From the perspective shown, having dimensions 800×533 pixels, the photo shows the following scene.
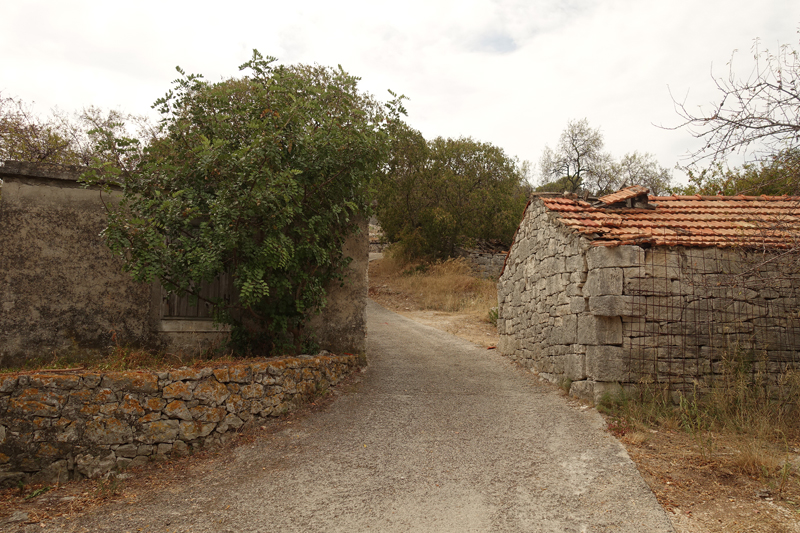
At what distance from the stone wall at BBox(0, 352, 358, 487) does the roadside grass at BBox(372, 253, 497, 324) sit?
35.3 ft

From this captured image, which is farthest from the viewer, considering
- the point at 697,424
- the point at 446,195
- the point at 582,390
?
the point at 446,195

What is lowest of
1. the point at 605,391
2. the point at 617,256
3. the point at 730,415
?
the point at 730,415

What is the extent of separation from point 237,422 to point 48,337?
3.27 metres

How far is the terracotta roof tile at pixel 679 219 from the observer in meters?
6.93

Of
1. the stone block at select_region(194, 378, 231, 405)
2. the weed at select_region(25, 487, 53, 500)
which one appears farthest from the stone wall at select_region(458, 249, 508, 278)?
the weed at select_region(25, 487, 53, 500)

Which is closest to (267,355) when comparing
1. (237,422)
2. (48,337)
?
(237,422)

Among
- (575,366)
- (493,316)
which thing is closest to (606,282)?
(575,366)

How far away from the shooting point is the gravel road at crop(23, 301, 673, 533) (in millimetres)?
4207

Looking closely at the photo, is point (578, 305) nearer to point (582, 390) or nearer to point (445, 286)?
point (582, 390)

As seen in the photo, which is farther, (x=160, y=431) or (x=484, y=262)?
(x=484, y=262)

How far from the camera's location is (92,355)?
7.18 meters

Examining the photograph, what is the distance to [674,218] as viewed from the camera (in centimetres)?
810

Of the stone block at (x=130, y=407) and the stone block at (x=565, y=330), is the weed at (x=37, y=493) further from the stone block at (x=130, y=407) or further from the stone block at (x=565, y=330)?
the stone block at (x=565, y=330)

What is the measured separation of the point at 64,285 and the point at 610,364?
778 cm
